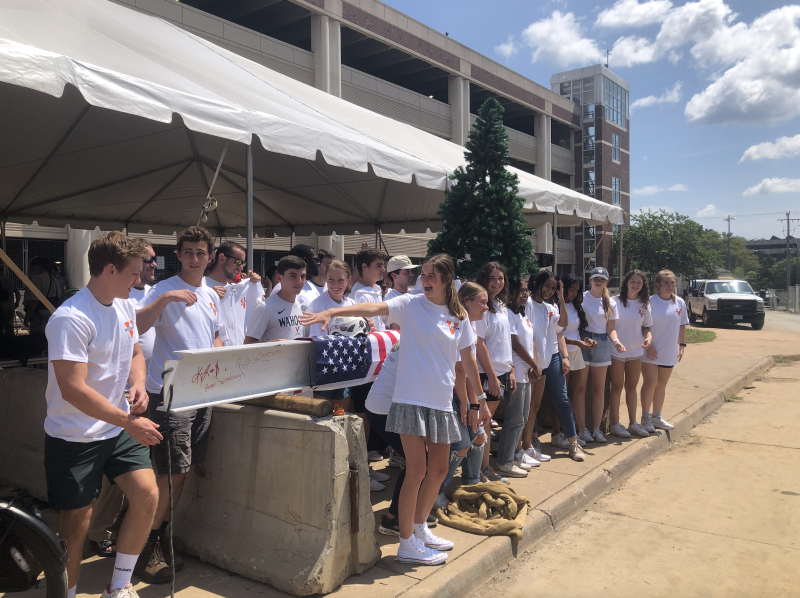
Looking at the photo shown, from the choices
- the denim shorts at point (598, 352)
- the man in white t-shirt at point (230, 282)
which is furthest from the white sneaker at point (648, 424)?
the man in white t-shirt at point (230, 282)

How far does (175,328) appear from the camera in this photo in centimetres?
353

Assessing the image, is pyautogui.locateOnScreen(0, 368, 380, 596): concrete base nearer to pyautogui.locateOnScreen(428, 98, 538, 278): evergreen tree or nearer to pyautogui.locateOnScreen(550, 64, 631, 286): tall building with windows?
pyautogui.locateOnScreen(428, 98, 538, 278): evergreen tree

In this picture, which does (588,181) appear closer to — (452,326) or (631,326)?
(631,326)

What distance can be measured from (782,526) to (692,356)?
1053 centimetres

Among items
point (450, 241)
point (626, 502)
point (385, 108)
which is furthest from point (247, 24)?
point (626, 502)

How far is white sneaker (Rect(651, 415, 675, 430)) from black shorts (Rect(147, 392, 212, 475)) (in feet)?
18.7

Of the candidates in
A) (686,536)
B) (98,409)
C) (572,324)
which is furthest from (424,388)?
(572,324)

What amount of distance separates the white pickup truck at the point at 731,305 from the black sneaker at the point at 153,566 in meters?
24.1

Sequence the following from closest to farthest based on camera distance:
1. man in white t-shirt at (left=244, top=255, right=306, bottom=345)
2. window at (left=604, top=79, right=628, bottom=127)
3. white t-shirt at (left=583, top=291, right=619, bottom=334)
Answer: man in white t-shirt at (left=244, top=255, right=306, bottom=345) < white t-shirt at (left=583, top=291, right=619, bottom=334) < window at (left=604, top=79, right=628, bottom=127)

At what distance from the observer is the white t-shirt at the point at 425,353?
356cm

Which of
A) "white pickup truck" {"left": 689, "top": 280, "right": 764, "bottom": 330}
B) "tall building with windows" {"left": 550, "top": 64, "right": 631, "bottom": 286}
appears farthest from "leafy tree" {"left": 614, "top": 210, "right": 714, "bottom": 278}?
"white pickup truck" {"left": 689, "top": 280, "right": 764, "bottom": 330}

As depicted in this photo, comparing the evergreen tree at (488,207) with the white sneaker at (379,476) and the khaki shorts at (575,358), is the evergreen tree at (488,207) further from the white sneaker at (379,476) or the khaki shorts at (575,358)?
the white sneaker at (379,476)

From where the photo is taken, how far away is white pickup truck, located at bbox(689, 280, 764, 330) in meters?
22.7
